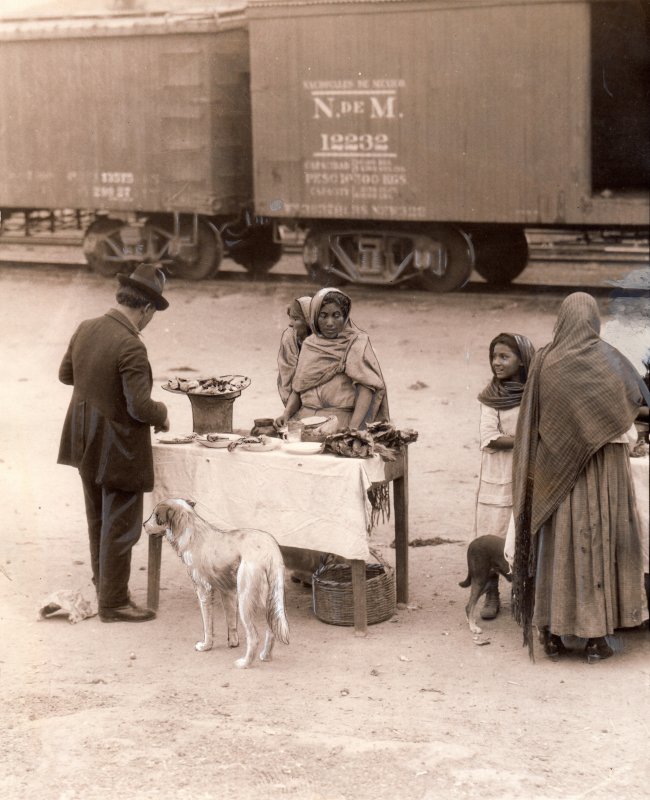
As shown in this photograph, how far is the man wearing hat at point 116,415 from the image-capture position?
20.3ft

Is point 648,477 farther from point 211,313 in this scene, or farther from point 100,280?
point 100,280

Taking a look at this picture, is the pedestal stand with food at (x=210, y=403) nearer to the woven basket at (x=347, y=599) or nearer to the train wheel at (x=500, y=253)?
the woven basket at (x=347, y=599)

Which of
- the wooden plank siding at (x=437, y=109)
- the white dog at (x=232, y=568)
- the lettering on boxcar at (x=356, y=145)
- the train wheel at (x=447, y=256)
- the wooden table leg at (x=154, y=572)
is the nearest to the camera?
the white dog at (x=232, y=568)

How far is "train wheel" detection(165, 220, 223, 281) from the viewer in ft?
57.9

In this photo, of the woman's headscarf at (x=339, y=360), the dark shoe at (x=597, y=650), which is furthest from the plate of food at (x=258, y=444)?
the dark shoe at (x=597, y=650)

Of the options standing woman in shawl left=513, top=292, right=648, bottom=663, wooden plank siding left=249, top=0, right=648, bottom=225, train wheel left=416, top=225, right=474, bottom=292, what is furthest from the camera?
train wheel left=416, top=225, right=474, bottom=292

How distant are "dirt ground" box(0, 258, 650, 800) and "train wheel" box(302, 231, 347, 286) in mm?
8163

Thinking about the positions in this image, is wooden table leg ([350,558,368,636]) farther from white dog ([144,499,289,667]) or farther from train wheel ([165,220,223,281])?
train wheel ([165,220,223,281])

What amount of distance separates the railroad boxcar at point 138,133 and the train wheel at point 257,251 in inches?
0.8

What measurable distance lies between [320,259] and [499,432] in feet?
35.4

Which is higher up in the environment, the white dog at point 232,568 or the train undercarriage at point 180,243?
the train undercarriage at point 180,243

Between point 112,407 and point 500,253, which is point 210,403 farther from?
point 500,253

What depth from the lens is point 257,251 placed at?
18.3 meters

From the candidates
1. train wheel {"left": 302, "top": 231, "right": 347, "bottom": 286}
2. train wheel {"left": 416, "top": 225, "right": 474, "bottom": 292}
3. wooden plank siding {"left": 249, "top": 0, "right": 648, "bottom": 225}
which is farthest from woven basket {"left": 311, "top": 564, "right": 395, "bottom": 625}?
train wheel {"left": 302, "top": 231, "right": 347, "bottom": 286}
